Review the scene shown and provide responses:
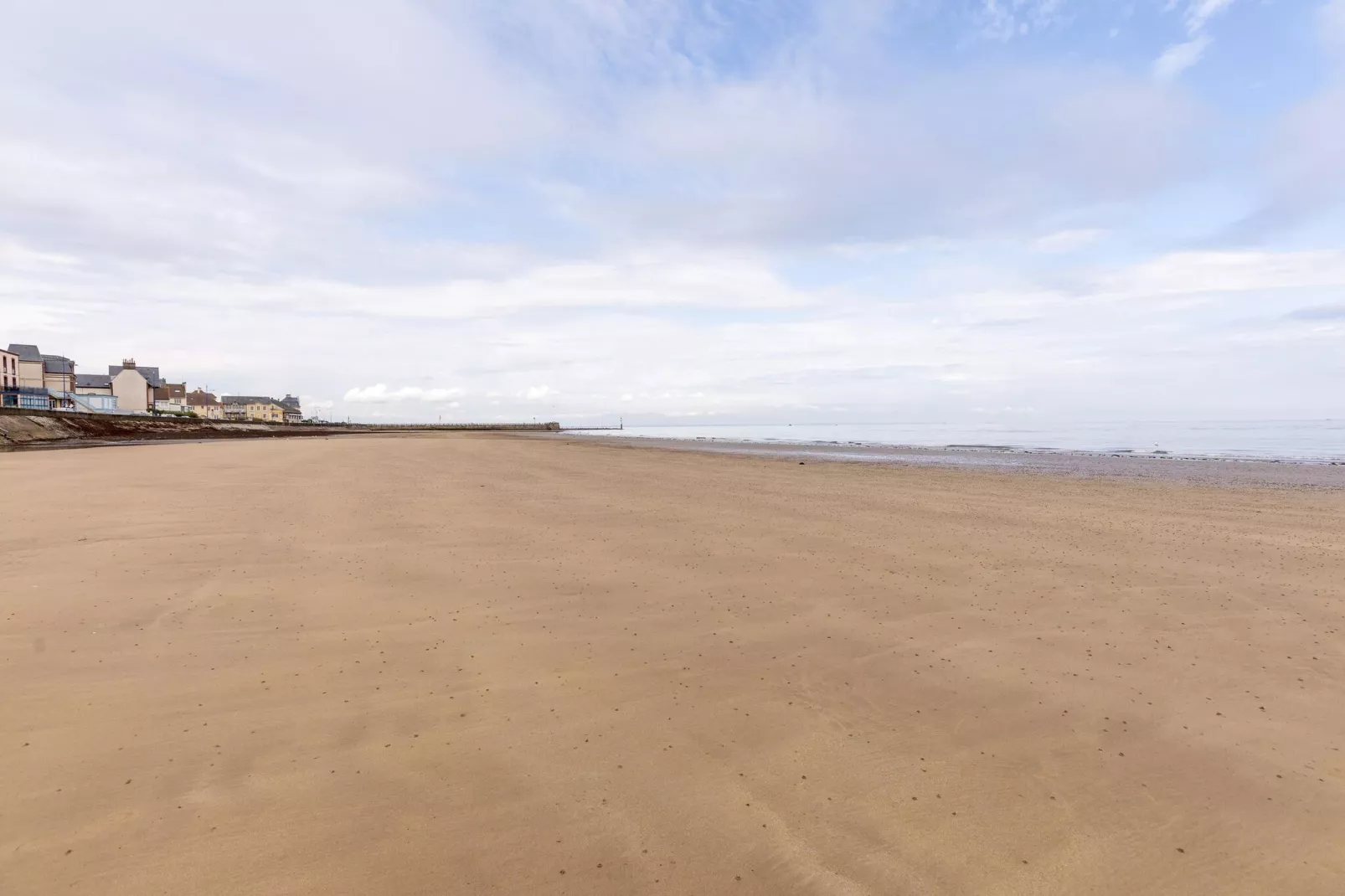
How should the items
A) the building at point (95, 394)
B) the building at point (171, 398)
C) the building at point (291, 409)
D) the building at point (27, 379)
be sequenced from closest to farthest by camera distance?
the building at point (27, 379)
the building at point (95, 394)
the building at point (171, 398)
the building at point (291, 409)

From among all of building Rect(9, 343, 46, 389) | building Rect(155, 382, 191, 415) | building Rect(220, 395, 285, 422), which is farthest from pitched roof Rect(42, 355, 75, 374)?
building Rect(220, 395, 285, 422)

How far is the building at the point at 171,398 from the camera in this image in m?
119

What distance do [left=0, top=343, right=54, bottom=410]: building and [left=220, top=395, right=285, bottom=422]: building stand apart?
6437 centimetres

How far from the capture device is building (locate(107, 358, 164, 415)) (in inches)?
3915

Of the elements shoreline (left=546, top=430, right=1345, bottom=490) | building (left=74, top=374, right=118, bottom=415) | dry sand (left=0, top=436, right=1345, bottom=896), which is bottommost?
dry sand (left=0, top=436, right=1345, bottom=896)

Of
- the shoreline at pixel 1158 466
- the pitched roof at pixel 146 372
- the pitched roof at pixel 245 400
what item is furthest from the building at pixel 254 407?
the shoreline at pixel 1158 466

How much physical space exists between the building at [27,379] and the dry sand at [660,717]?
310 feet

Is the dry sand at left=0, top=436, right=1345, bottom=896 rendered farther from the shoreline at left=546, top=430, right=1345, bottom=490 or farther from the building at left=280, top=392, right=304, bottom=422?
the building at left=280, top=392, right=304, bottom=422

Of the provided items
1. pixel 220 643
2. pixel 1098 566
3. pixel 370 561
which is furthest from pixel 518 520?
pixel 1098 566

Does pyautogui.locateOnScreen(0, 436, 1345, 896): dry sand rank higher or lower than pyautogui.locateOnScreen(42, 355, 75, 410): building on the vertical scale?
lower

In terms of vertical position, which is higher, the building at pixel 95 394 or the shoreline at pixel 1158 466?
the building at pixel 95 394

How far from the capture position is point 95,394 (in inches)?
3637

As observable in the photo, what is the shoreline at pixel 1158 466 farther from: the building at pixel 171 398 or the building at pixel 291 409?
the building at pixel 291 409

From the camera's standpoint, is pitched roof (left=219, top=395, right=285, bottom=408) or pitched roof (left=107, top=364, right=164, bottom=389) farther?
pitched roof (left=219, top=395, right=285, bottom=408)
